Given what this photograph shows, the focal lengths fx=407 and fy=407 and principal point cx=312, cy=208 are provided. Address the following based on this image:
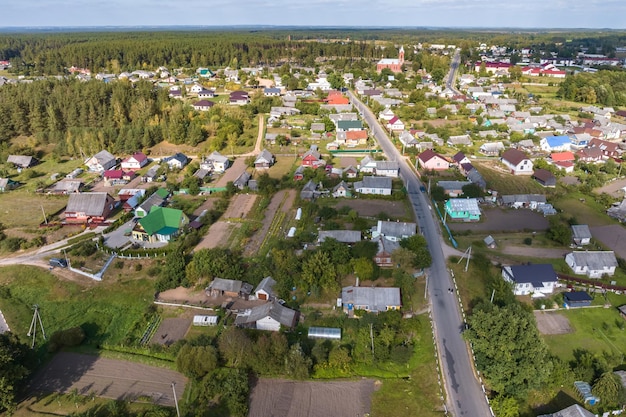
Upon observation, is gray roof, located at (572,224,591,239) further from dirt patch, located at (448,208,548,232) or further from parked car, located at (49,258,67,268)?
parked car, located at (49,258,67,268)

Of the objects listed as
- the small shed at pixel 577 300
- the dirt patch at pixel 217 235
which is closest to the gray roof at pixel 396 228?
the small shed at pixel 577 300

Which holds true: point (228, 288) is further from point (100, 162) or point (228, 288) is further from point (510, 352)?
point (100, 162)

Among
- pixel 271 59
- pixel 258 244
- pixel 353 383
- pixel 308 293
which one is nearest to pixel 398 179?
pixel 258 244

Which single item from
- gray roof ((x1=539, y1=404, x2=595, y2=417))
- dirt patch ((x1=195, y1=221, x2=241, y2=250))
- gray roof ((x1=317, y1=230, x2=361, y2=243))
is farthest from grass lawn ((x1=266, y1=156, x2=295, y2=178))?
gray roof ((x1=539, y1=404, x2=595, y2=417))

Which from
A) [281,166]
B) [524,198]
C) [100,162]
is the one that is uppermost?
[100,162]

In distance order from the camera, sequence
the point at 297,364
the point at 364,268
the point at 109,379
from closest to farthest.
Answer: the point at 297,364 < the point at 109,379 < the point at 364,268

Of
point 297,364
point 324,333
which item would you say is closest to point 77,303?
point 297,364

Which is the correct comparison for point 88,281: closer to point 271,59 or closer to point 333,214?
point 333,214

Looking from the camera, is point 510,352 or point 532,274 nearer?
point 510,352
